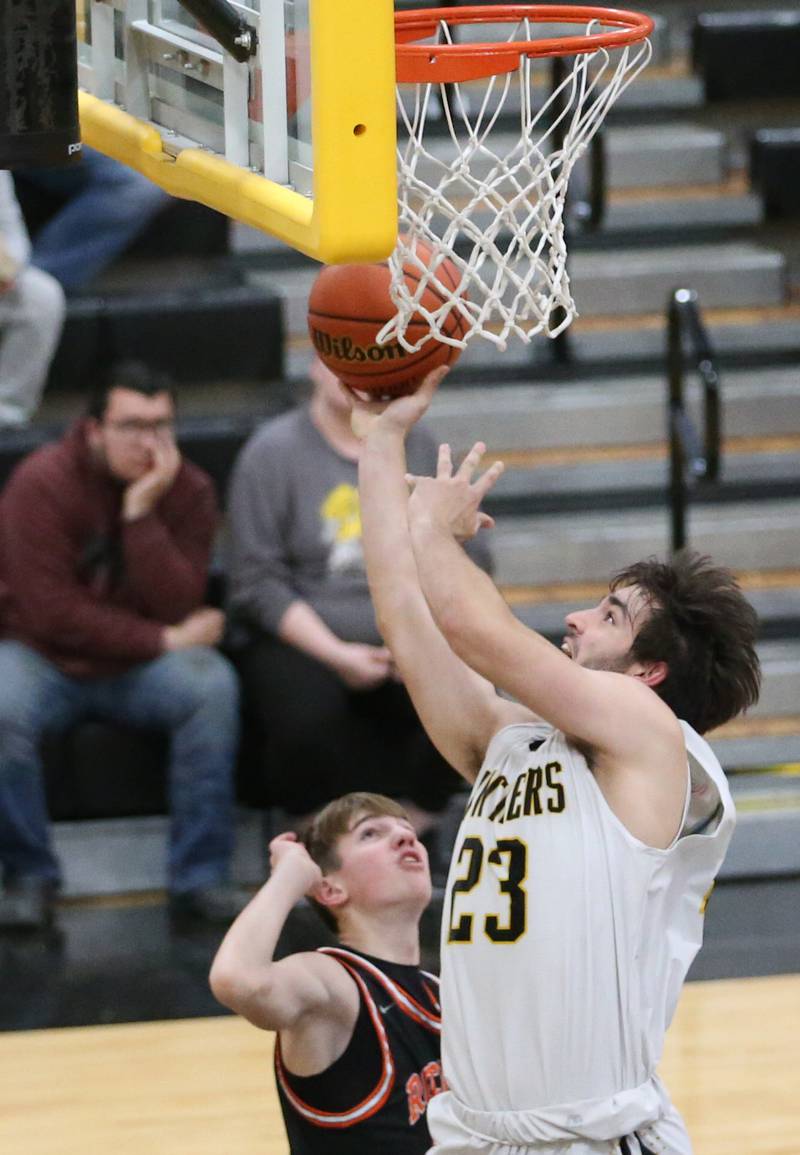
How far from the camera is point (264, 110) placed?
266cm

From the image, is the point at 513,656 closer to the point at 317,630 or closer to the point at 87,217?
the point at 317,630

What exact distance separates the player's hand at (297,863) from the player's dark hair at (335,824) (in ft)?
0.46

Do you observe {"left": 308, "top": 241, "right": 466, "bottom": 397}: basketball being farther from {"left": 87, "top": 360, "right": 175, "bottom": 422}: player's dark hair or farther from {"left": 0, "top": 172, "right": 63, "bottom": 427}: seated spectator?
{"left": 0, "top": 172, "right": 63, "bottom": 427}: seated spectator

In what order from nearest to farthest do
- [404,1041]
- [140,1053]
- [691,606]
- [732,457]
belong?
[691,606] → [404,1041] → [140,1053] → [732,457]

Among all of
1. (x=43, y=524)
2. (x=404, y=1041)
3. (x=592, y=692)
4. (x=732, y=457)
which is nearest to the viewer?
(x=592, y=692)

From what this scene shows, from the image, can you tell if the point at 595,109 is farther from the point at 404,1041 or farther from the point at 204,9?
the point at 404,1041

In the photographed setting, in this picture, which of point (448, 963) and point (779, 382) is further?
point (779, 382)

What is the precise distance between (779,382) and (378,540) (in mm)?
4392

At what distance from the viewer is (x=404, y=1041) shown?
10.3ft

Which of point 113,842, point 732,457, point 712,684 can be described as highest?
point 712,684

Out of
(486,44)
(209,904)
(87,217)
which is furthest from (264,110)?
(87,217)

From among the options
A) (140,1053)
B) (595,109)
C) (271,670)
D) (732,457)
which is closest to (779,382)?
(732,457)

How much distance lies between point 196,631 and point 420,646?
2.37 meters

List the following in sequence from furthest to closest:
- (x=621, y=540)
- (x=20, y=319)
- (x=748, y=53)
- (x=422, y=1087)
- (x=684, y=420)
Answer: (x=748, y=53), (x=621, y=540), (x=684, y=420), (x=20, y=319), (x=422, y=1087)
